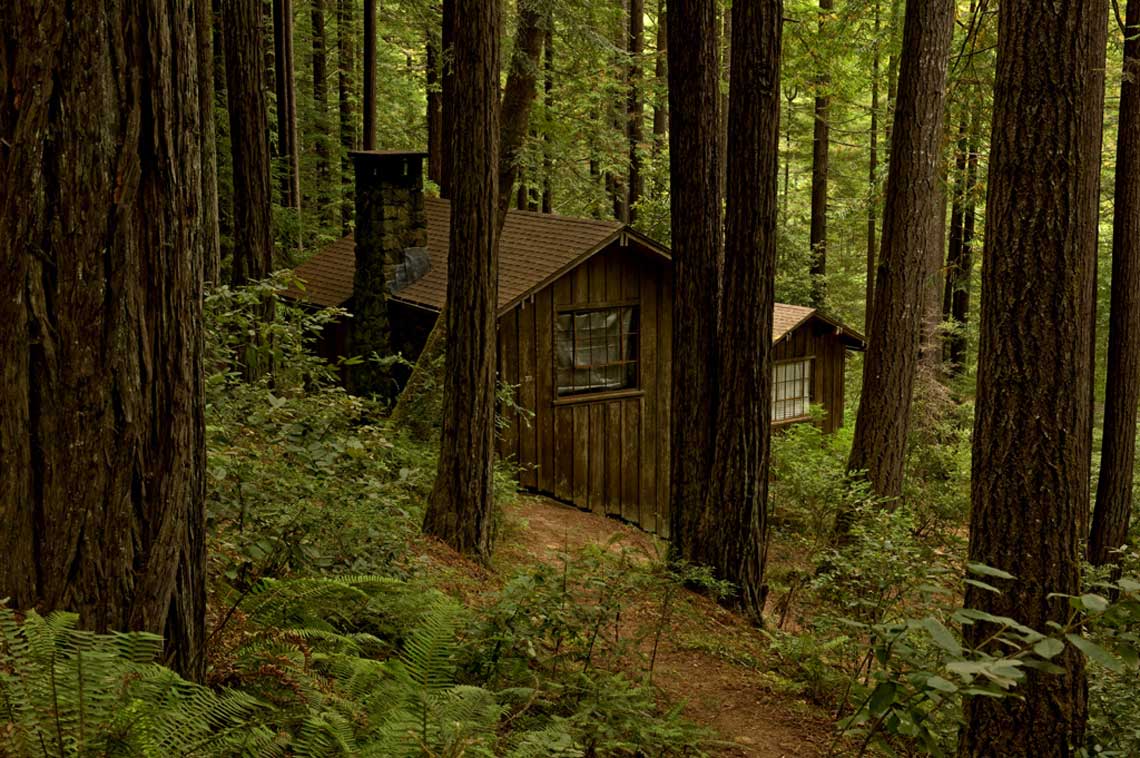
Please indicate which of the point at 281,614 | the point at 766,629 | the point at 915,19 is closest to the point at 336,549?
the point at 281,614

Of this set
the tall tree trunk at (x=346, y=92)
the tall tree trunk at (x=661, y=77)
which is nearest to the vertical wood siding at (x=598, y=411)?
the tall tree trunk at (x=661, y=77)

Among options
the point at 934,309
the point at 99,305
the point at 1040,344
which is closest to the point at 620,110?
the point at 934,309

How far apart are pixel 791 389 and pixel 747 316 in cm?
1124

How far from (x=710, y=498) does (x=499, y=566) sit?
2.23m

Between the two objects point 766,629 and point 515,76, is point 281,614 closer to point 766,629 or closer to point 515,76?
point 766,629

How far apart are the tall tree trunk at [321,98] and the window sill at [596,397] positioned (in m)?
12.5

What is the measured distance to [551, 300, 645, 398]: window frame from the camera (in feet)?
49.6

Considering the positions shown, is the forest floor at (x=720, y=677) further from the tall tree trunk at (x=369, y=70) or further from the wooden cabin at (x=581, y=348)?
the tall tree trunk at (x=369, y=70)

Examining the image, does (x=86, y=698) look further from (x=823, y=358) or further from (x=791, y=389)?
(x=823, y=358)

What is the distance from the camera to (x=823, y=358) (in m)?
20.1

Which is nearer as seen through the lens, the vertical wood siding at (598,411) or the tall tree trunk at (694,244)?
the tall tree trunk at (694,244)

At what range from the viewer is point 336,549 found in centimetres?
573

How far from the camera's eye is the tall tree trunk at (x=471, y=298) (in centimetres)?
877

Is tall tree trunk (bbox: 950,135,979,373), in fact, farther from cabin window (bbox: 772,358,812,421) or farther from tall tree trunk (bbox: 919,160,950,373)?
cabin window (bbox: 772,358,812,421)
